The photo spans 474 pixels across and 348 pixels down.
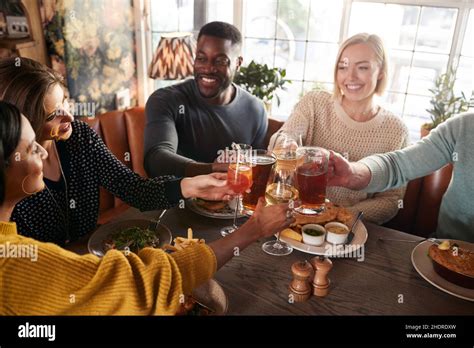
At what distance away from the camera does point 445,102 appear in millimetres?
2840

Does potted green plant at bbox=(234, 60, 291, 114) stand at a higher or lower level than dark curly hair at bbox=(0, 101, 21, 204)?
lower

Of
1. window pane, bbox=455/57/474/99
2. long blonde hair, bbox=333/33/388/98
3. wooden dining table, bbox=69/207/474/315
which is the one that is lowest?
wooden dining table, bbox=69/207/474/315

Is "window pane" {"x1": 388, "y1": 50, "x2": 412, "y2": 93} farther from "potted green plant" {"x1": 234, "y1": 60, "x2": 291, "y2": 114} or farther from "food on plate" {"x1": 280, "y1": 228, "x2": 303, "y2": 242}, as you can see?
"food on plate" {"x1": 280, "y1": 228, "x2": 303, "y2": 242}

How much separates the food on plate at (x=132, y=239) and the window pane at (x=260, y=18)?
260 centimetres

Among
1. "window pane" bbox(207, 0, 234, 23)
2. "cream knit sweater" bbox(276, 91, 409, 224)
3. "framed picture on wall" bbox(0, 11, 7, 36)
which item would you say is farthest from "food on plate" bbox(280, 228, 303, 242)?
"window pane" bbox(207, 0, 234, 23)

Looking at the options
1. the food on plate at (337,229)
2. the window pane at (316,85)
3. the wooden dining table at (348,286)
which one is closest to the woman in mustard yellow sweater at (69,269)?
the wooden dining table at (348,286)

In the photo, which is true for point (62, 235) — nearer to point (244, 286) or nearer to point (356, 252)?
point (244, 286)

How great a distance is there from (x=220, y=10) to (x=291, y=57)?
73 cm

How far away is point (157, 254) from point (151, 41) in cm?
296

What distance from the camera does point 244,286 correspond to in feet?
3.58

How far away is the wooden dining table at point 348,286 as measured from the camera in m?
1.02

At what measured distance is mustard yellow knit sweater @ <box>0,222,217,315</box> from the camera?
0.77 m

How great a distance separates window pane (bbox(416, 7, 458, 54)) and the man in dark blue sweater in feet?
5.30
